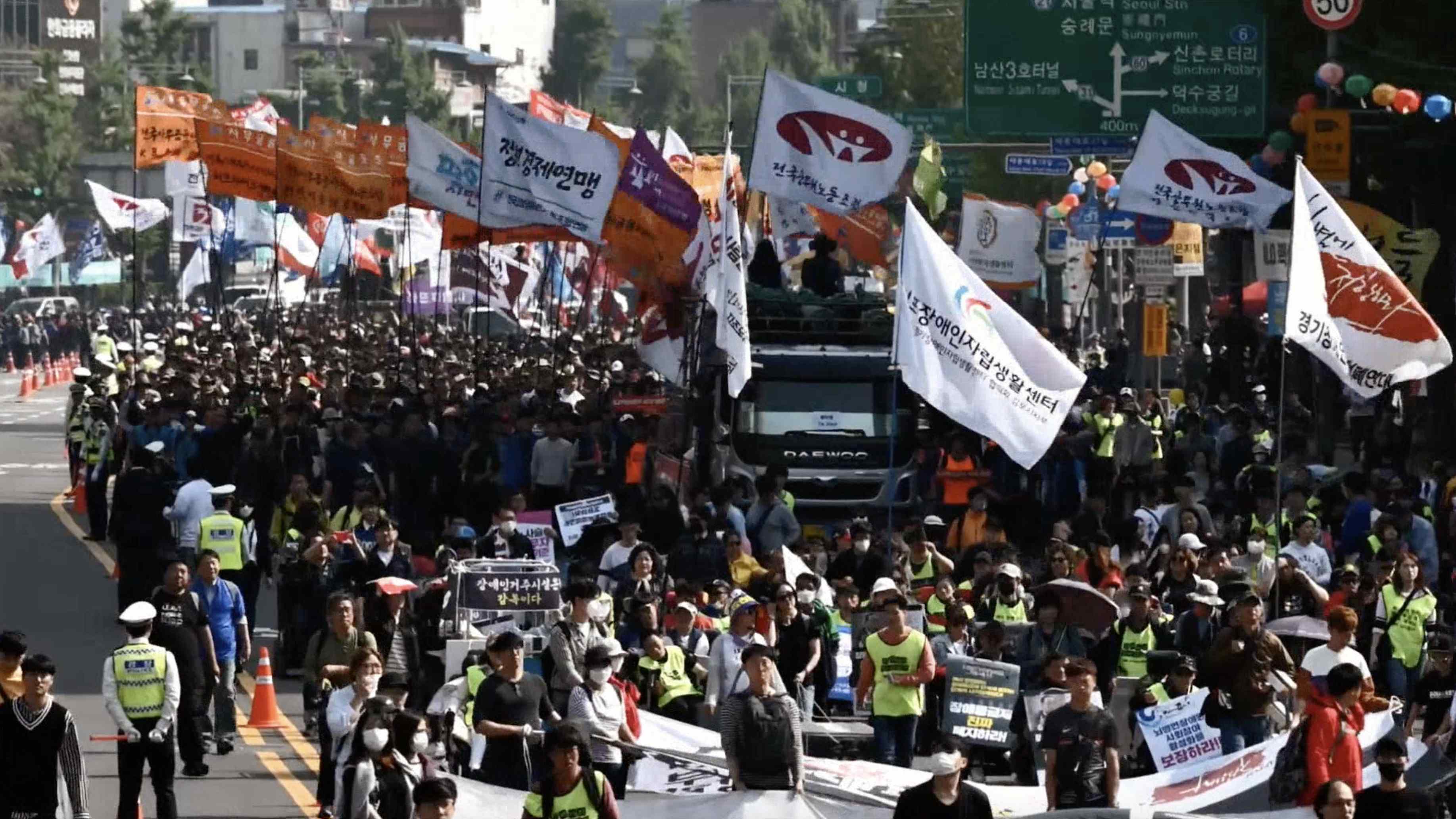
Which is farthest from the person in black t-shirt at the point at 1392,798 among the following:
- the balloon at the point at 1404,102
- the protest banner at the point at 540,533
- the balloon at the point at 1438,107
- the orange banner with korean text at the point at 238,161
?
the orange banner with korean text at the point at 238,161

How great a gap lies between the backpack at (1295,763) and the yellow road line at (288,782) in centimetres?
521

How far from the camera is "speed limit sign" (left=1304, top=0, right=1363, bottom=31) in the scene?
105ft

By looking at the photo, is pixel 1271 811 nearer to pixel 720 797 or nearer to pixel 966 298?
pixel 720 797

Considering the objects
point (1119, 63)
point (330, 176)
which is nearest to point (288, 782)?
point (1119, 63)

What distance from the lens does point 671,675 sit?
17750mm

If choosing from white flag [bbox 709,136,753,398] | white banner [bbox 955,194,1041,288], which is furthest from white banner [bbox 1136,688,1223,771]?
white banner [bbox 955,194,1041,288]

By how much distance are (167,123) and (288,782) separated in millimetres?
22198

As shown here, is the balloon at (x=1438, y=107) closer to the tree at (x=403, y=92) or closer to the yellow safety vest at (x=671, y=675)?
the yellow safety vest at (x=671, y=675)

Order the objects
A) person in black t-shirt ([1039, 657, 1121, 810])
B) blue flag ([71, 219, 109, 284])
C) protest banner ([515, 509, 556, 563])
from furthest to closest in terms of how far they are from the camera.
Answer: blue flag ([71, 219, 109, 284]) → protest banner ([515, 509, 556, 563]) → person in black t-shirt ([1039, 657, 1121, 810])

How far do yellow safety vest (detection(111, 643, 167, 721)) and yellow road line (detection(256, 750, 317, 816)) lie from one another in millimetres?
1142

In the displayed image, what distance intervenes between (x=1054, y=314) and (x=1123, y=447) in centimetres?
3564

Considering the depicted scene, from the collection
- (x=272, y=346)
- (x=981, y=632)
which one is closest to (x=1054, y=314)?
(x=272, y=346)

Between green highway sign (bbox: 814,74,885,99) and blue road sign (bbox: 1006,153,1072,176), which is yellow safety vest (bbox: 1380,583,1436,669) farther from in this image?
green highway sign (bbox: 814,74,885,99)

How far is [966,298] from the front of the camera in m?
17.8
